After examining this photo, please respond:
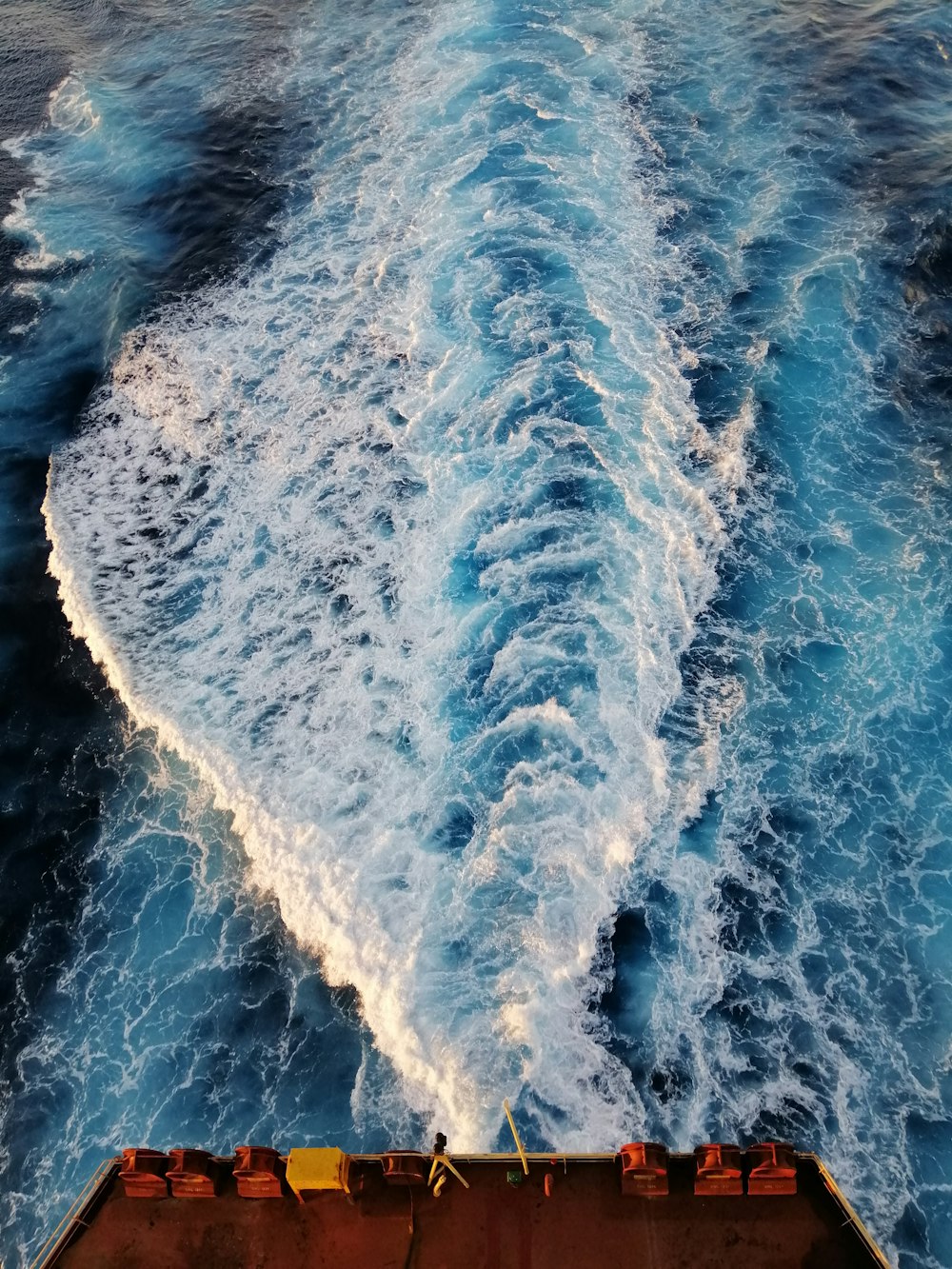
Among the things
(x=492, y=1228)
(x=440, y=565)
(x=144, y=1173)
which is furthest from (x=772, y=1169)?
(x=440, y=565)

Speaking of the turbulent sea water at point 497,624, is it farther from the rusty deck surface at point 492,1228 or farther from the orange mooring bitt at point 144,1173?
the orange mooring bitt at point 144,1173

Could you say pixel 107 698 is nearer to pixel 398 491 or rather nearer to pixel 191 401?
pixel 398 491

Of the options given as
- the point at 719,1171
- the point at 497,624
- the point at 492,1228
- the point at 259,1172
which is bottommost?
the point at 492,1228

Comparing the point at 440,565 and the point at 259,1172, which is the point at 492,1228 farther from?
the point at 440,565

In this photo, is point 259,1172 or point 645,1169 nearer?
point 645,1169

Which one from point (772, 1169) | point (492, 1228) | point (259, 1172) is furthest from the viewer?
point (259, 1172)

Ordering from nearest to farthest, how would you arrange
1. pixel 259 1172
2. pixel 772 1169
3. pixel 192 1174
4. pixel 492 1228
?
pixel 772 1169
pixel 492 1228
pixel 259 1172
pixel 192 1174

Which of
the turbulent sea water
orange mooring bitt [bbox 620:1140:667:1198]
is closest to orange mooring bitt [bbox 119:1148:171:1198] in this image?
the turbulent sea water
